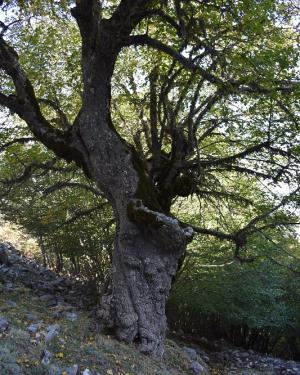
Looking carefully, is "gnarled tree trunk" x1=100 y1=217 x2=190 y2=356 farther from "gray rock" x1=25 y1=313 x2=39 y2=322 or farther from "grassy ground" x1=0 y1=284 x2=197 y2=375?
"gray rock" x1=25 y1=313 x2=39 y2=322

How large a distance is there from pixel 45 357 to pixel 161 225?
251cm

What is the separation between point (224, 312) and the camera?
10.1 m

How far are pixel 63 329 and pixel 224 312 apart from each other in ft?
18.1

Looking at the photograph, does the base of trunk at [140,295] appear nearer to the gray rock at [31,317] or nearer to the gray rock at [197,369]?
the gray rock at [197,369]

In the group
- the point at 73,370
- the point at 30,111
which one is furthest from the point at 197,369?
the point at 30,111

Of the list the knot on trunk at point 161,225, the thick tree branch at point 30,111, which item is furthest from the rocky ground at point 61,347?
the thick tree branch at point 30,111

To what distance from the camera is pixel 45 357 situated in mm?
4402

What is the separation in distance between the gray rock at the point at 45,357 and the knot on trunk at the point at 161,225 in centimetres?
237

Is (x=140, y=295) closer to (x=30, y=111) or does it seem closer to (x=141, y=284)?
(x=141, y=284)

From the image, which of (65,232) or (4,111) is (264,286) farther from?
(4,111)

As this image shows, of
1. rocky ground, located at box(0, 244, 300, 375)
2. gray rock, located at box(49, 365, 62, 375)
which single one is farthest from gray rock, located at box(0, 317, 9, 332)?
gray rock, located at box(49, 365, 62, 375)

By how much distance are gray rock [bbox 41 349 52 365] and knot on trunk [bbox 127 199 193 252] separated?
7.77 feet

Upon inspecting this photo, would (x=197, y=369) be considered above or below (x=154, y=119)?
below

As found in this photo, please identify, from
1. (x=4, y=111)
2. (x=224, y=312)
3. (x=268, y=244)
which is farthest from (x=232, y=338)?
(x=4, y=111)
